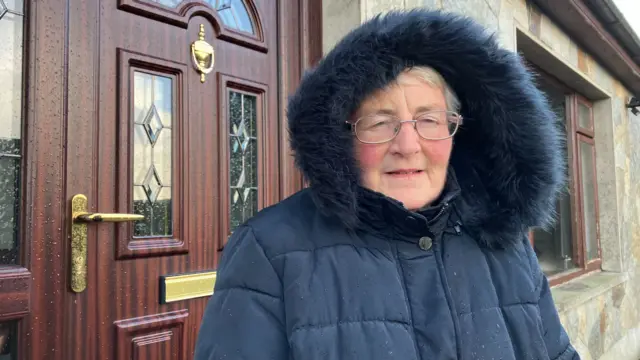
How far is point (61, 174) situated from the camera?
154cm

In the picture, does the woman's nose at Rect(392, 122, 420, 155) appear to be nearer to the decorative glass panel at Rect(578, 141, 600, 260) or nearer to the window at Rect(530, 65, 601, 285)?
the window at Rect(530, 65, 601, 285)

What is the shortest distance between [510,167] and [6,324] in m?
1.51

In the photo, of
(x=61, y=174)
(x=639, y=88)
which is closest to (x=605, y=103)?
(x=639, y=88)

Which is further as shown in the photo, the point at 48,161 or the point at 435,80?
the point at 48,161

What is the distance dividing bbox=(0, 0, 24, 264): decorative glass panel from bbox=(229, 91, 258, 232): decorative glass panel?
0.77 metres

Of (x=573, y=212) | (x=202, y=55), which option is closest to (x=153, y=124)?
(x=202, y=55)

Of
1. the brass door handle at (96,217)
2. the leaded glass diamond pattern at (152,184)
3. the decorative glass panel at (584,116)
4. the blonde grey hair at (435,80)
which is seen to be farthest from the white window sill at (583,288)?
the brass door handle at (96,217)

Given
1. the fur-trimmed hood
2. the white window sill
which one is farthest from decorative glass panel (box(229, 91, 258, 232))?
the white window sill

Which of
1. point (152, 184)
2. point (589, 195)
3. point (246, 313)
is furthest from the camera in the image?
point (589, 195)

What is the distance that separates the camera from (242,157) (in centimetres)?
205

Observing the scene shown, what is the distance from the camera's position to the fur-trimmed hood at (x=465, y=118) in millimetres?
1149

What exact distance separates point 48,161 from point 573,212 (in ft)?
15.7

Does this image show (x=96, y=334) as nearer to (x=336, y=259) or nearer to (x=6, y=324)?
(x=6, y=324)

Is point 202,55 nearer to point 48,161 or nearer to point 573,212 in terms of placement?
point 48,161
